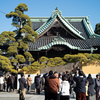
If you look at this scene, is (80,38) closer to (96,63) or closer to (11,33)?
(96,63)

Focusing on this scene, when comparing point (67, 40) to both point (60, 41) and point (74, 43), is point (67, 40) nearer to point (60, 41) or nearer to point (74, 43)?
point (74, 43)

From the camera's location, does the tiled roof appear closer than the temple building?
No

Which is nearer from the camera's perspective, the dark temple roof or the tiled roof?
the dark temple roof

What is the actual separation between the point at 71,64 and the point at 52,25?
19.0 ft

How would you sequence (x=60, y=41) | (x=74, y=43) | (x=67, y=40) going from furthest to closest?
(x=67, y=40) → (x=74, y=43) → (x=60, y=41)

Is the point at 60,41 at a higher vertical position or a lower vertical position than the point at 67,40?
lower

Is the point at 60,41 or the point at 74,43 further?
the point at 74,43

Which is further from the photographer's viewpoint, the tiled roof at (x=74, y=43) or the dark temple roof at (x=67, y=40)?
the tiled roof at (x=74, y=43)

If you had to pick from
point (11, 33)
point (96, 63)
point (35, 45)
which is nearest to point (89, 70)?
point (96, 63)

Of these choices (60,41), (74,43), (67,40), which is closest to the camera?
(60,41)

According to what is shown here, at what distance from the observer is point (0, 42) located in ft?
59.2

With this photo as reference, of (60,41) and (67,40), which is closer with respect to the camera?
(60,41)

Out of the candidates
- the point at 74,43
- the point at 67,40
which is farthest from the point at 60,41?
the point at 67,40

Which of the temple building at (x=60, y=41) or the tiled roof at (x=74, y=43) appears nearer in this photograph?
the temple building at (x=60, y=41)
